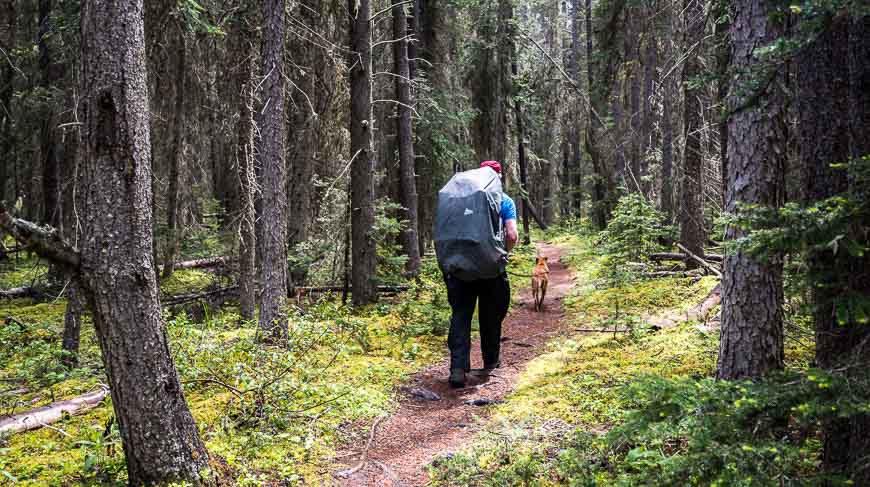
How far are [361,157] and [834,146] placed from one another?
7.76 meters

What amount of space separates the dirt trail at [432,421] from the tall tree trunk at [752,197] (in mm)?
2167

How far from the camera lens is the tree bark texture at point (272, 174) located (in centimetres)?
655

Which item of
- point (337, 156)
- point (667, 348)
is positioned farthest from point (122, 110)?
point (337, 156)

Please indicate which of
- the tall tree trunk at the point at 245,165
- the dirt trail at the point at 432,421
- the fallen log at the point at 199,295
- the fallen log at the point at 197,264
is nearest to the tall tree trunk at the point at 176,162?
the fallen log at the point at 199,295

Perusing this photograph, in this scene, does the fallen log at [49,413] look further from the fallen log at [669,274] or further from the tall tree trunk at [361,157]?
the fallen log at [669,274]

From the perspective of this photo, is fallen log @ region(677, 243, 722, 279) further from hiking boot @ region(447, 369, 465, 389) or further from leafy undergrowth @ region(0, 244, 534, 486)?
hiking boot @ region(447, 369, 465, 389)

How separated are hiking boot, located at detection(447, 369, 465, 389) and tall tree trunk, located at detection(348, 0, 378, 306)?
414 centimetres

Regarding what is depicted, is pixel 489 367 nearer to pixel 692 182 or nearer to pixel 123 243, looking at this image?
pixel 123 243

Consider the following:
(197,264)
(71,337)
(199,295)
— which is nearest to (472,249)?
(71,337)

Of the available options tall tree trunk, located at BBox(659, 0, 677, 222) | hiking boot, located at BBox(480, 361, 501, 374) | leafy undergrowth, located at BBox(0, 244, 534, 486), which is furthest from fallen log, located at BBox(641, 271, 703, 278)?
hiking boot, located at BBox(480, 361, 501, 374)

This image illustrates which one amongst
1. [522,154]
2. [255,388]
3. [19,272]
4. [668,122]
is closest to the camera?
[255,388]

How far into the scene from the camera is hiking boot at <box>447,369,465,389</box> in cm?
593

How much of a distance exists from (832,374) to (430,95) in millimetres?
13627

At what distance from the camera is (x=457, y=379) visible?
5934 millimetres
